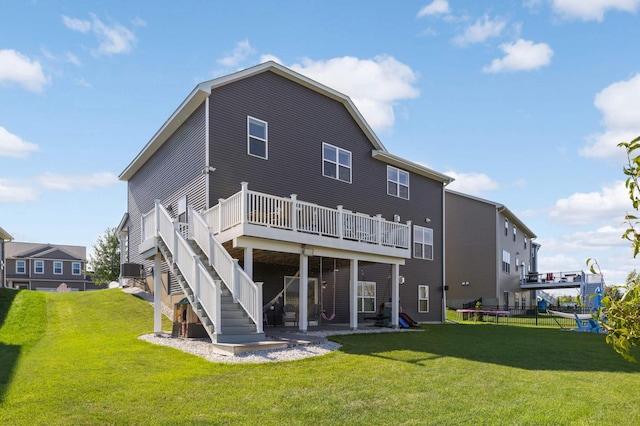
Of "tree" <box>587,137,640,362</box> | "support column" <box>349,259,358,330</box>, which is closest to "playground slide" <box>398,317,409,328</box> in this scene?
"support column" <box>349,259,358,330</box>

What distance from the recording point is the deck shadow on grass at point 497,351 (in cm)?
974

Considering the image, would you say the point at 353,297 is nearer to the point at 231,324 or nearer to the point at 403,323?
the point at 403,323

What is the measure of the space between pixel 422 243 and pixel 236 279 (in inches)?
543

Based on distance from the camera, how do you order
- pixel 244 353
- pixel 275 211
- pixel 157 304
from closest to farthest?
pixel 244 353 < pixel 275 211 < pixel 157 304

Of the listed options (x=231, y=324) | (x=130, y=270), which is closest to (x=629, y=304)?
(x=231, y=324)

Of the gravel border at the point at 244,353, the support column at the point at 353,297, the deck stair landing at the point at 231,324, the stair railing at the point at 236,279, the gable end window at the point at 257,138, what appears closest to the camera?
the gravel border at the point at 244,353

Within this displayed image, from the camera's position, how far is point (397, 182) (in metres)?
22.0

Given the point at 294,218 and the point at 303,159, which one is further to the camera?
the point at 303,159

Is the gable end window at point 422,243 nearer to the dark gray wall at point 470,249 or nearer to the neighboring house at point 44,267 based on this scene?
the dark gray wall at point 470,249

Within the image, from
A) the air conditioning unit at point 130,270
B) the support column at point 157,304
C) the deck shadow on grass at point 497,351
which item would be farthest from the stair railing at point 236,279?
the air conditioning unit at point 130,270

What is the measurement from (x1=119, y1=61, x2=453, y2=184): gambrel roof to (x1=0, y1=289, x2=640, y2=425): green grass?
23.8 ft

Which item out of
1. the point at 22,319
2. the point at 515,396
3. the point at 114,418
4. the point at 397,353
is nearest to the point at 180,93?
the point at 22,319

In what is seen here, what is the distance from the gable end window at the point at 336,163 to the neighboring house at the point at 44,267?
35456 mm

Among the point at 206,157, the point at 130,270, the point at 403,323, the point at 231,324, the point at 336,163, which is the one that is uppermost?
the point at 336,163
